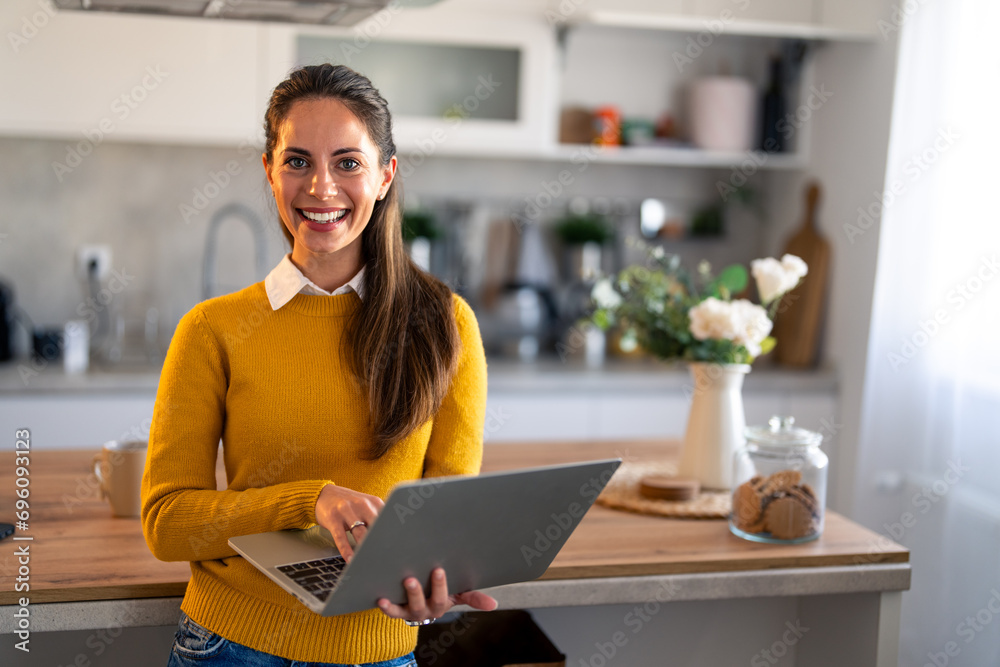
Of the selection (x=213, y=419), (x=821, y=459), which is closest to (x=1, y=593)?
(x=213, y=419)

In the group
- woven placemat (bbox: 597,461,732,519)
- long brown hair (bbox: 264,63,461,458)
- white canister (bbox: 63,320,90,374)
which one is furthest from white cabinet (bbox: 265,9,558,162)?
long brown hair (bbox: 264,63,461,458)

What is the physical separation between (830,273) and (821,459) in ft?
5.98

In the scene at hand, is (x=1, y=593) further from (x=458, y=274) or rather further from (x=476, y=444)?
(x=458, y=274)

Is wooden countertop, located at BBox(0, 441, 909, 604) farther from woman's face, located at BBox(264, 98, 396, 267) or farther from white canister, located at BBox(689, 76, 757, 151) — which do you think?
white canister, located at BBox(689, 76, 757, 151)

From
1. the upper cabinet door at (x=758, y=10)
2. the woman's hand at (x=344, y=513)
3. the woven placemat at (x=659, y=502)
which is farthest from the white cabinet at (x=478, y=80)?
the woman's hand at (x=344, y=513)

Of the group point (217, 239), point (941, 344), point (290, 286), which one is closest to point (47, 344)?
point (217, 239)

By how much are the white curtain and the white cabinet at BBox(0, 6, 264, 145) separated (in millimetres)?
1986

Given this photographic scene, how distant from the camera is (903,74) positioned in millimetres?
2768

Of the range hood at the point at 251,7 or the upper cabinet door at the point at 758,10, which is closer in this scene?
the range hood at the point at 251,7

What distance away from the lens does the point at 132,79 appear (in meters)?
2.71

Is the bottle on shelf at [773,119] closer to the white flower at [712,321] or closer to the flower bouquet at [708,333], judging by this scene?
the flower bouquet at [708,333]

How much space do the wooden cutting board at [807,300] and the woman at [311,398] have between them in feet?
7.10

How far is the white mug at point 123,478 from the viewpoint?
146cm

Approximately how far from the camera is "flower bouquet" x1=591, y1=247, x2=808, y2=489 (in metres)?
1.64
